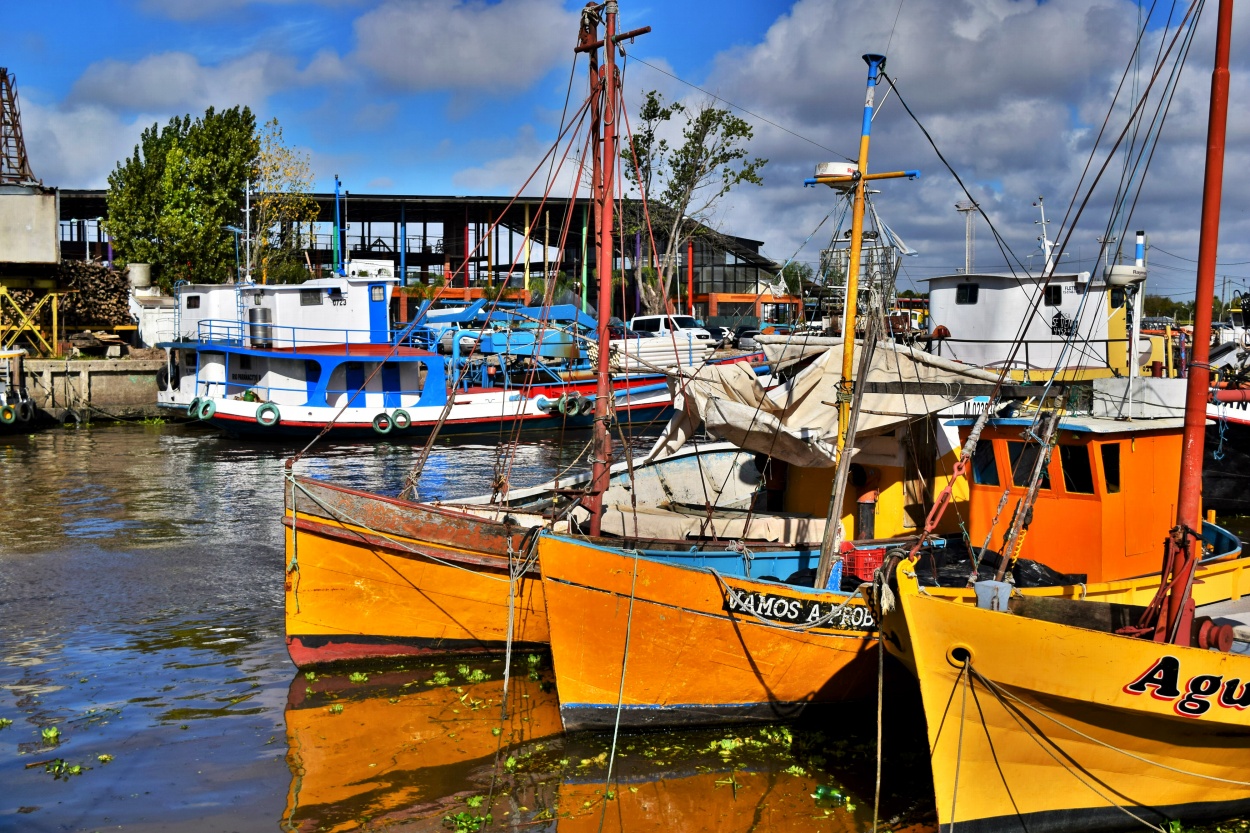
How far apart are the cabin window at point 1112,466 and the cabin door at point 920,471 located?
2381mm

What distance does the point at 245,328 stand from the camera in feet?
124

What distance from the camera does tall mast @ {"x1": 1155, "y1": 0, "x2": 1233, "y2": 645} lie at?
823cm

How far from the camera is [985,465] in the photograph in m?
11.6

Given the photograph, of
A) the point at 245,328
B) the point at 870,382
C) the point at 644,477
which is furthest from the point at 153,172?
the point at 870,382

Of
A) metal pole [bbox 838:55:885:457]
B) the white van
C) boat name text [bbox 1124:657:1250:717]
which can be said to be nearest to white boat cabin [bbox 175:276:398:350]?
the white van

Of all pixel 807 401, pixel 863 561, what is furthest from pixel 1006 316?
pixel 863 561

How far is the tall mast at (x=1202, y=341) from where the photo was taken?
8227mm

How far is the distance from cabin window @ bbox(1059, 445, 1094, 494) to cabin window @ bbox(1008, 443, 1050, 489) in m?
0.19

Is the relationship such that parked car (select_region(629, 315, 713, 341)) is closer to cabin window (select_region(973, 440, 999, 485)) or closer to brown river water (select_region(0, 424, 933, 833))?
brown river water (select_region(0, 424, 933, 833))

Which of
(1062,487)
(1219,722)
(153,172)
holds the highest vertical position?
(153,172)

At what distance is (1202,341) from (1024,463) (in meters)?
3.07

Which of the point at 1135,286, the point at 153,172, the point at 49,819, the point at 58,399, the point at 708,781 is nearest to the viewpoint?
the point at 49,819

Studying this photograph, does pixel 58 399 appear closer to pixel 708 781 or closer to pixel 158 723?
pixel 158 723

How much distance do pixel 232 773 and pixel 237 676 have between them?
8.95 ft
